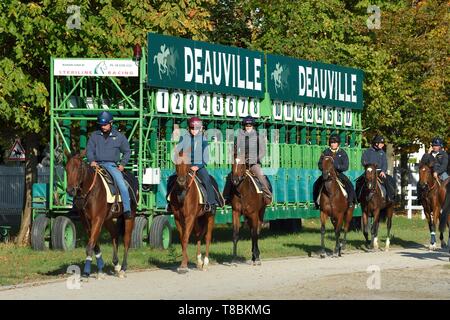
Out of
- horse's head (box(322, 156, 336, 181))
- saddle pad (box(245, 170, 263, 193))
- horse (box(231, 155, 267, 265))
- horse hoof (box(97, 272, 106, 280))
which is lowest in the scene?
horse hoof (box(97, 272, 106, 280))

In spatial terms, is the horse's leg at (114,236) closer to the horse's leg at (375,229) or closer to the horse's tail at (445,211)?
the horse's tail at (445,211)

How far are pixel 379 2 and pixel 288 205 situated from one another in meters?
23.8

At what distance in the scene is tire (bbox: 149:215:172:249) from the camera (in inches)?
1069

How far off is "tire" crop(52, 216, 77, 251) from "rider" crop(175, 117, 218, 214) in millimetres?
5946

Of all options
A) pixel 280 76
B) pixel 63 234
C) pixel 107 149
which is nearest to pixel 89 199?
pixel 107 149

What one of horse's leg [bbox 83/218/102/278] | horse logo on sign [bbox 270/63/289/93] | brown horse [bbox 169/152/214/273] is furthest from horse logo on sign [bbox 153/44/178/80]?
horse's leg [bbox 83/218/102/278]

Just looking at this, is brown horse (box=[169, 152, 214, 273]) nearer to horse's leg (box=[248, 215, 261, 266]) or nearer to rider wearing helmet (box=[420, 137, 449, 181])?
horse's leg (box=[248, 215, 261, 266])

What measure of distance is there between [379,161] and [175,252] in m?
7.01

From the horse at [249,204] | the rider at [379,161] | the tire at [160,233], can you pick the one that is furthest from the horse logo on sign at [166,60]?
the rider at [379,161]

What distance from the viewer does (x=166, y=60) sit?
1101 inches
